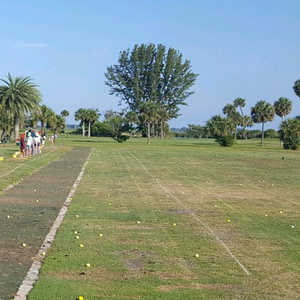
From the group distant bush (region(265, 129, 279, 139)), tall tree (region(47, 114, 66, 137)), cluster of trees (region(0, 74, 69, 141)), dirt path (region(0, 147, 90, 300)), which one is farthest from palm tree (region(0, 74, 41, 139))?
distant bush (region(265, 129, 279, 139))

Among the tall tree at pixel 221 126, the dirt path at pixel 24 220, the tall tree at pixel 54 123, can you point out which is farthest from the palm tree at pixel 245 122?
the dirt path at pixel 24 220

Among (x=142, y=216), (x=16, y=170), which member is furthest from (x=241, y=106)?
(x=142, y=216)

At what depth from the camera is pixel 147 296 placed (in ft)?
21.3

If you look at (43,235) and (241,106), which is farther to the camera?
(241,106)

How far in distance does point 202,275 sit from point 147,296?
1227 mm

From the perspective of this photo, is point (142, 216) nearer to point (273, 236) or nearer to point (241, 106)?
point (273, 236)

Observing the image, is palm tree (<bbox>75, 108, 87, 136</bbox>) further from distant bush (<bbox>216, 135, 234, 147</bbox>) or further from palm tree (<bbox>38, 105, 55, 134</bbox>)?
distant bush (<bbox>216, 135, 234, 147</bbox>)

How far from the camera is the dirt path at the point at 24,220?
24.5 feet

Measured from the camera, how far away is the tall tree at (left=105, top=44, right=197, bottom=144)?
115m

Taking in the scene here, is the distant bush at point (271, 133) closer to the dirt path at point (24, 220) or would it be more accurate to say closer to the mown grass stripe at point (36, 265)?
the dirt path at point (24, 220)

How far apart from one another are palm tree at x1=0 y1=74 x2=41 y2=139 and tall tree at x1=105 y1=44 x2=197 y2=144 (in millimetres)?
41450

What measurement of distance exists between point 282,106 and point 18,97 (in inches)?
1925

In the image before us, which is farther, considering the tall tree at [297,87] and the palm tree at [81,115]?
the palm tree at [81,115]

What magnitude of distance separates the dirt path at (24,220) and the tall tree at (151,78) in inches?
3690
